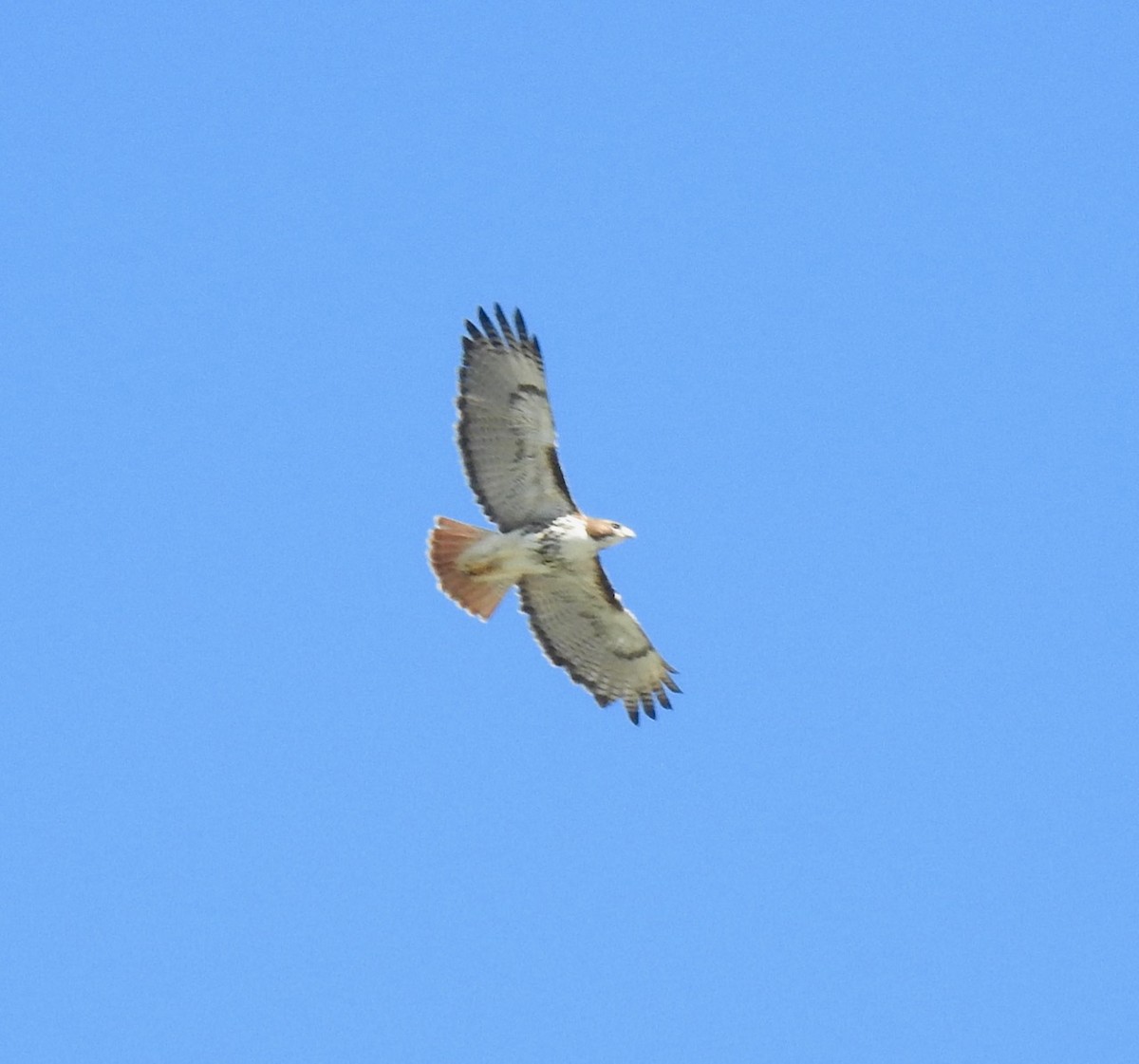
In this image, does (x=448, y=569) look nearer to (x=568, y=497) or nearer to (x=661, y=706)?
(x=568, y=497)

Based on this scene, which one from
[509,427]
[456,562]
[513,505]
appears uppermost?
[509,427]

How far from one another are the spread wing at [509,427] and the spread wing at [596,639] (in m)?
0.64

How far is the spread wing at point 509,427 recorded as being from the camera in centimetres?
1477

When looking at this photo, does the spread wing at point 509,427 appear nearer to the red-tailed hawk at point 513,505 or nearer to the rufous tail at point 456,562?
the red-tailed hawk at point 513,505

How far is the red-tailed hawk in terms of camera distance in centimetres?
1479

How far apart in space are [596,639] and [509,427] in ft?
6.25

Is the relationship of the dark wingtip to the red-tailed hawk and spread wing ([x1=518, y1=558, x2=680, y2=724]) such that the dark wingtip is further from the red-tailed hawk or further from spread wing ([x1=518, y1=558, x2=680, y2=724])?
spread wing ([x1=518, y1=558, x2=680, y2=724])

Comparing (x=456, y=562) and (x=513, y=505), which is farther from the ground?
(x=513, y=505)

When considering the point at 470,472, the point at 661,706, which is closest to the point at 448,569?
the point at 470,472

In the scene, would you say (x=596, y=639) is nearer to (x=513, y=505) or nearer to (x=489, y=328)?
(x=513, y=505)

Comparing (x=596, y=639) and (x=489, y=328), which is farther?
(x=596, y=639)

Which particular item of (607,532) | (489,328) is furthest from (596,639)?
(489,328)

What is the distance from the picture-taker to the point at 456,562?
1510 centimetres

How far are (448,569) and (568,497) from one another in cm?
95
